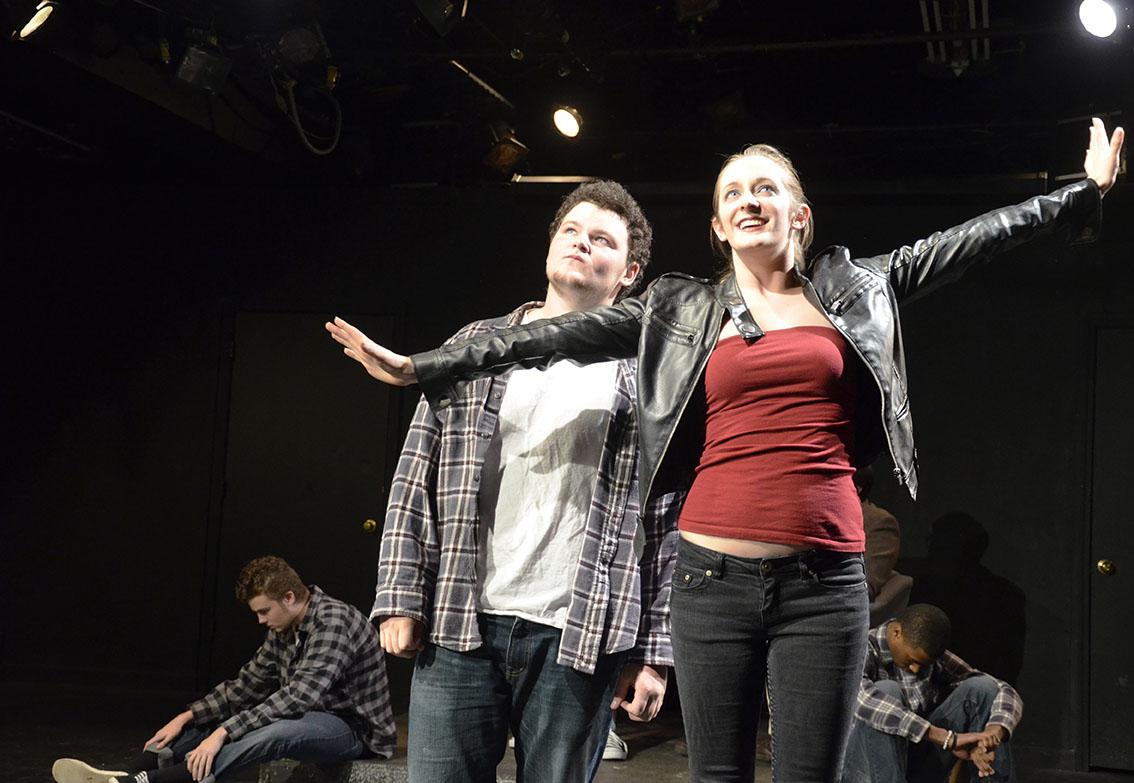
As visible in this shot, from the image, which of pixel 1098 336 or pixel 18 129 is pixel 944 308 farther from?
pixel 18 129

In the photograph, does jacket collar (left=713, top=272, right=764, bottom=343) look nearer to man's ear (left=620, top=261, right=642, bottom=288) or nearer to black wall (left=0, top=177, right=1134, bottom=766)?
man's ear (left=620, top=261, right=642, bottom=288)

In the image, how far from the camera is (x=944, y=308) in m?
5.87

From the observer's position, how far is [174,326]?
6.73 meters

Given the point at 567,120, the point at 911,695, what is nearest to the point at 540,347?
the point at 911,695

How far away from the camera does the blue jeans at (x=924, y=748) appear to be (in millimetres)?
4086

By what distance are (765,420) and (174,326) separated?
5.73 meters

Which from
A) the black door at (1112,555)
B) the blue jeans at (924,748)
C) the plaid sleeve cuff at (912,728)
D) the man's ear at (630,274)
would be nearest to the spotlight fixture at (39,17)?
the man's ear at (630,274)

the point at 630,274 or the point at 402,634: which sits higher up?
the point at 630,274

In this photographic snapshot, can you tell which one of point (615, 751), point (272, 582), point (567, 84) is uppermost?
point (567, 84)

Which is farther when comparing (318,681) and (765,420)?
(318,681)

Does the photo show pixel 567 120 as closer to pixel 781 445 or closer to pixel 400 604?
pixel 400 604

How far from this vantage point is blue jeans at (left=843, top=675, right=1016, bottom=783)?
409cm

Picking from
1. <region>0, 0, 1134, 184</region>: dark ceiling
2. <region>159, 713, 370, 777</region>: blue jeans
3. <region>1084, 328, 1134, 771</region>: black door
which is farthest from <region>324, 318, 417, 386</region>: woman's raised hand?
<region>1084, 328, 1134, 771</region>: black door

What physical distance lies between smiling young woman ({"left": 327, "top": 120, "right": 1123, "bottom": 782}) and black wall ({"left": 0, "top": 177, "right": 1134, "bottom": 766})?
4134 mm
